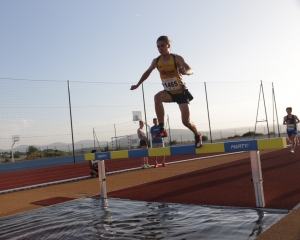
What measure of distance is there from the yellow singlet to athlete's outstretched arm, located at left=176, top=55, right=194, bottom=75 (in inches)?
2.7

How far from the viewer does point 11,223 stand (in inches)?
180

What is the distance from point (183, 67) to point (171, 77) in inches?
9.2

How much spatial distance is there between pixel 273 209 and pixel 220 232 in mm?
1188

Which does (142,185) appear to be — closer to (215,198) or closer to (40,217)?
(215,198)

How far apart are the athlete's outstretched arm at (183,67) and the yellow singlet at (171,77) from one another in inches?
2.7

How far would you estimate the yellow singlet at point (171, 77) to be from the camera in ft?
13.8

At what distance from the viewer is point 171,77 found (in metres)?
4.21

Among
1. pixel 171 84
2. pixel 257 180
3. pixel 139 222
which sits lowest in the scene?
pixel 139 222

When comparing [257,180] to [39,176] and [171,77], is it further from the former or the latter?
[39,176]

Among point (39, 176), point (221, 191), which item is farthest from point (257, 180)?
point (39, 176)

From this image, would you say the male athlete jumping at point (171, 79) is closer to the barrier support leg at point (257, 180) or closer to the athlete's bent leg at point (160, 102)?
the athlete's bent leg at point (160, 102)

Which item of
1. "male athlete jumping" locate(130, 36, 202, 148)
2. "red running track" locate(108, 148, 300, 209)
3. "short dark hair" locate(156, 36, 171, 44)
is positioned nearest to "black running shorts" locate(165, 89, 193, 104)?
"male athlete jumping" locate(130, 36, 202, 148)

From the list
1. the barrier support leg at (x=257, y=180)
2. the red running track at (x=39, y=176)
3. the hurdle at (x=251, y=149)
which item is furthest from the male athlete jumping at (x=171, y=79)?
the red running track at (x=39, y=176)

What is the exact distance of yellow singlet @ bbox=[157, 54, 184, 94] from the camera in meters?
4.19
